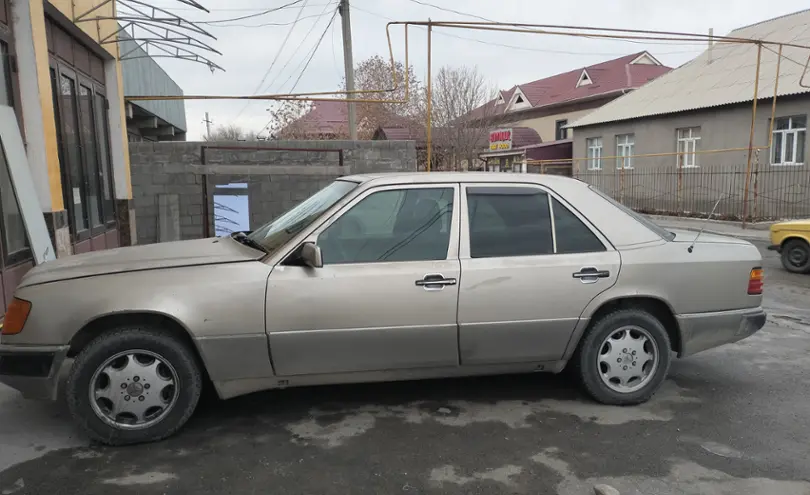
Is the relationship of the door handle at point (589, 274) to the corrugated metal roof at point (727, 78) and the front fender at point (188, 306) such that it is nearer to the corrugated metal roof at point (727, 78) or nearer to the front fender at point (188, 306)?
the front fender at point (188, 306)

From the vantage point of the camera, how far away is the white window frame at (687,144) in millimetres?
23708

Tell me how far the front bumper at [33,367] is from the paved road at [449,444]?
0.39 metres

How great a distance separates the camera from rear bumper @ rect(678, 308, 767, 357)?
14.2 ft

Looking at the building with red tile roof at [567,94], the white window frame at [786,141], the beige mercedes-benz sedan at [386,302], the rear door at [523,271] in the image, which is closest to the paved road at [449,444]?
the beige mercedes-benz sedan at [386,302]

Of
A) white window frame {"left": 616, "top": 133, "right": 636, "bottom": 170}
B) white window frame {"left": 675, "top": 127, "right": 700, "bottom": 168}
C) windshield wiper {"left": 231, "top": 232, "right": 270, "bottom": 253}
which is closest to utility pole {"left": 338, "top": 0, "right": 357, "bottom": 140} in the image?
white window frame {"left": 675, "top": 127, "right": 700, "bottom": 168}

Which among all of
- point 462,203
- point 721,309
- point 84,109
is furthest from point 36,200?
point 721,309

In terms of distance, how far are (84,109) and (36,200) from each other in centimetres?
354

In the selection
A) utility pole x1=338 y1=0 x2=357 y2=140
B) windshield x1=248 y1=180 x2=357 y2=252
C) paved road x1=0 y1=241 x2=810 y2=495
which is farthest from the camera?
utility pole x1=338 y1=0 x2=357 y2=140

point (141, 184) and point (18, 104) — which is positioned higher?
point (18, 104)

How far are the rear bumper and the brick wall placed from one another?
7810 mm

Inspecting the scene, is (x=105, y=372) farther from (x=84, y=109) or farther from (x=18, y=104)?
(x=84, y=109)

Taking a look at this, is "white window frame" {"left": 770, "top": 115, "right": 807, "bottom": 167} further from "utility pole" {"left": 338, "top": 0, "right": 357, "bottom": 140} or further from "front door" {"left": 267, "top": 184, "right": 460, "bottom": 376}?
"front door" {"left": 267, "top": 184, "right": 460, "bottom": 376}

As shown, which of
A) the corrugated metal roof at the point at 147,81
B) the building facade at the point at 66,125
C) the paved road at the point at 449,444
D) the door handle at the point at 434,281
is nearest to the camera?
the paved road at the point at 449,444

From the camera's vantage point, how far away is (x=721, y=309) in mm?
4371
